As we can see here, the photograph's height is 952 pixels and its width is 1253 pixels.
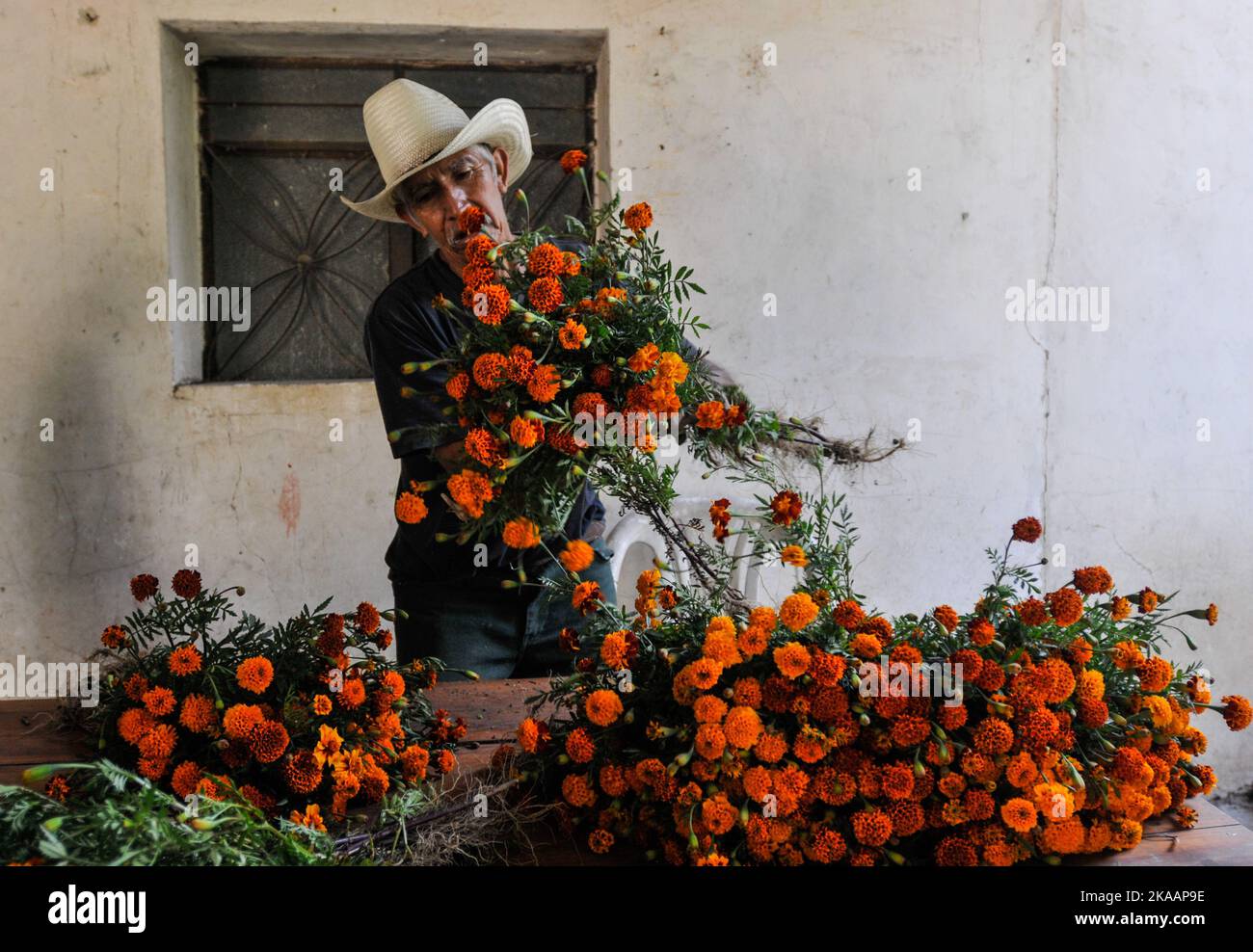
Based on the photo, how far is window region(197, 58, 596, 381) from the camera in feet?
10.6

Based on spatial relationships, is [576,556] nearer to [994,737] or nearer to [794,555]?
[794,555]

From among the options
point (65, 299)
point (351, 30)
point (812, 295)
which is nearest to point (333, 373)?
point (65, 299)

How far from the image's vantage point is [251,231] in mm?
3260

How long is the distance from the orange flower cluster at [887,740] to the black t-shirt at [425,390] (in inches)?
34.1

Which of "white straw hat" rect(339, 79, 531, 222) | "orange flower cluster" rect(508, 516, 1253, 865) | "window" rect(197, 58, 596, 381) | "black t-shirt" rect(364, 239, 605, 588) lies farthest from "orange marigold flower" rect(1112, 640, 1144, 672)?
"window" rect(197, 58, 596, 381)

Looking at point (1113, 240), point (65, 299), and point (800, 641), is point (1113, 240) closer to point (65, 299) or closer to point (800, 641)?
point (800, 641)

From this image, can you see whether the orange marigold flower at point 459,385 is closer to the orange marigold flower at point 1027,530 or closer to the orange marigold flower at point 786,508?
the orange marigold flower at point 786,508

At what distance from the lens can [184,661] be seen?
1290 mm

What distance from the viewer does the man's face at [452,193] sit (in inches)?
82.5

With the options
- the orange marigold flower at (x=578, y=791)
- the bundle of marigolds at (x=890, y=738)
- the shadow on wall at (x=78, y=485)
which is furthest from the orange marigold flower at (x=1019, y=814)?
the shadow on wall at (x=78, y=485)

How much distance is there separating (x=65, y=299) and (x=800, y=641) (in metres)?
2.67

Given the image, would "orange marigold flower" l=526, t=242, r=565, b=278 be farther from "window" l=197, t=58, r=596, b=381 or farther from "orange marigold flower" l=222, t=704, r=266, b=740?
"window" l=197, t=58, r=596, b=381
